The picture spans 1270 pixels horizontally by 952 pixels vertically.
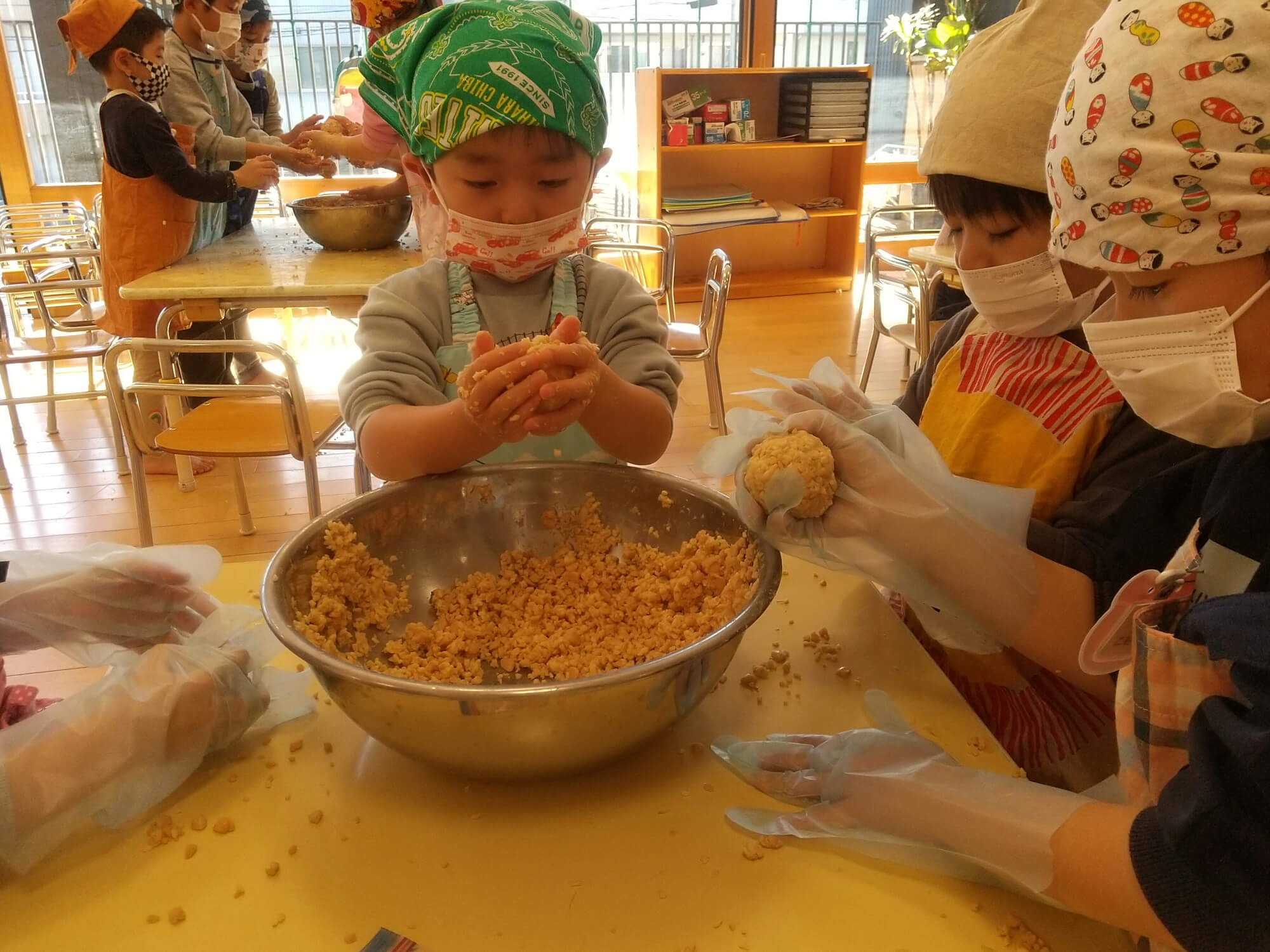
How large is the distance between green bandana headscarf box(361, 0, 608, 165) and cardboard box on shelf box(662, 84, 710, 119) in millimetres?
4042

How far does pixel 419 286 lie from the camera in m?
1.19

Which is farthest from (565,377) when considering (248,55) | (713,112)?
(713,112)

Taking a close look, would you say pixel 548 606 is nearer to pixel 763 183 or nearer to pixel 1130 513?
pixel 1130 513

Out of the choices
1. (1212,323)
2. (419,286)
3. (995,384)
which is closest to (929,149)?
(995,384)

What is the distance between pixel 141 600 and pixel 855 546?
716 millimetres

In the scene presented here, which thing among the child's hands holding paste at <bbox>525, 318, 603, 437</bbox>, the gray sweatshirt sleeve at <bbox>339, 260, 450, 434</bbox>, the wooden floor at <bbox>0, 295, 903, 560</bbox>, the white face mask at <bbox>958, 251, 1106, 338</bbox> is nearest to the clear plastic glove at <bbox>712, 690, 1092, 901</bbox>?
the child's hands holding paste at <bbox>525, 318, 603, 437</bbox>

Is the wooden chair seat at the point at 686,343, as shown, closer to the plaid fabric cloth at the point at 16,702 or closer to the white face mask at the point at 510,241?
the white face mask at the point at 510,241

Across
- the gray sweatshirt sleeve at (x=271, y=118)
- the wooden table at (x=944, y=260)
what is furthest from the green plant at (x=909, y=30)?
the gray sweatshirt sleeve at (x=271, y=118)

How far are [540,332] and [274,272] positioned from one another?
1.61m

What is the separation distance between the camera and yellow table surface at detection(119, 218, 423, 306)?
234cm

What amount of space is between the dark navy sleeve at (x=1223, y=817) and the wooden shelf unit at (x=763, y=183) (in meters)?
4.75

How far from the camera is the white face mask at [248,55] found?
334 centimetres

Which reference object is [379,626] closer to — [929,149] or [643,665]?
[643,665]

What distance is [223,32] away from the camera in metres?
2.91
